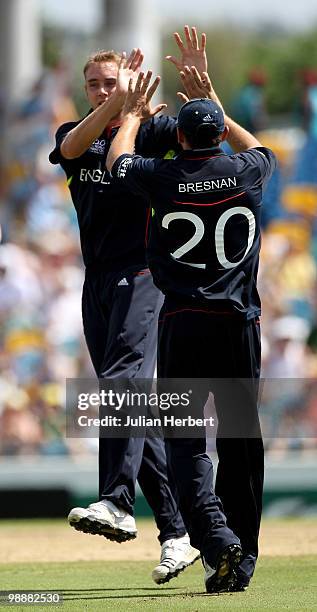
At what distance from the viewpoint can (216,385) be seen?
7.14 m

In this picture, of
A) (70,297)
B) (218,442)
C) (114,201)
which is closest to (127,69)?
(114,201)

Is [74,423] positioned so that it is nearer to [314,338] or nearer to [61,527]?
[61,527]

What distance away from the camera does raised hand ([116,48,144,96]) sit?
7.60m

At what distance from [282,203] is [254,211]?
405 inches

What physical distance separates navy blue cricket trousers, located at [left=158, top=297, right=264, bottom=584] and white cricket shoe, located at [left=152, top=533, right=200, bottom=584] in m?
0.42

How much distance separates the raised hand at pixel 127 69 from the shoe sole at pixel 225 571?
2.55 metres

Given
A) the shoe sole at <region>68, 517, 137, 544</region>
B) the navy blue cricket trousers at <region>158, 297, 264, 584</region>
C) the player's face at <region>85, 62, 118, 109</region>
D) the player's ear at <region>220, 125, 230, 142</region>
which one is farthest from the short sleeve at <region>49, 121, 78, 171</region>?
the shoe sole at <region>68, 517, 137, 544</region>

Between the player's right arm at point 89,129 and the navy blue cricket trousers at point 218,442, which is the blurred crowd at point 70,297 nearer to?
the player's right arm at point 89,129

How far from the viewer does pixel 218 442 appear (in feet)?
23.6

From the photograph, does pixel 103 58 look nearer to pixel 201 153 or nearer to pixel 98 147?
pixel 98 147

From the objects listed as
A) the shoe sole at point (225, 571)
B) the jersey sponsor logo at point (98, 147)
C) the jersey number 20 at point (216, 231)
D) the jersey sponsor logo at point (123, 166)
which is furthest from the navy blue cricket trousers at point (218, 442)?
the jersey sponsor logo at point (98, 147)

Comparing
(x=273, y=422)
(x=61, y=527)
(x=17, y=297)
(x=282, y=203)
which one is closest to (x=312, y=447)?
(x=273, y=422)

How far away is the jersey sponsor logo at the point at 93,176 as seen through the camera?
791 centimetres

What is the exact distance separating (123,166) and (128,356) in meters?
1.16
